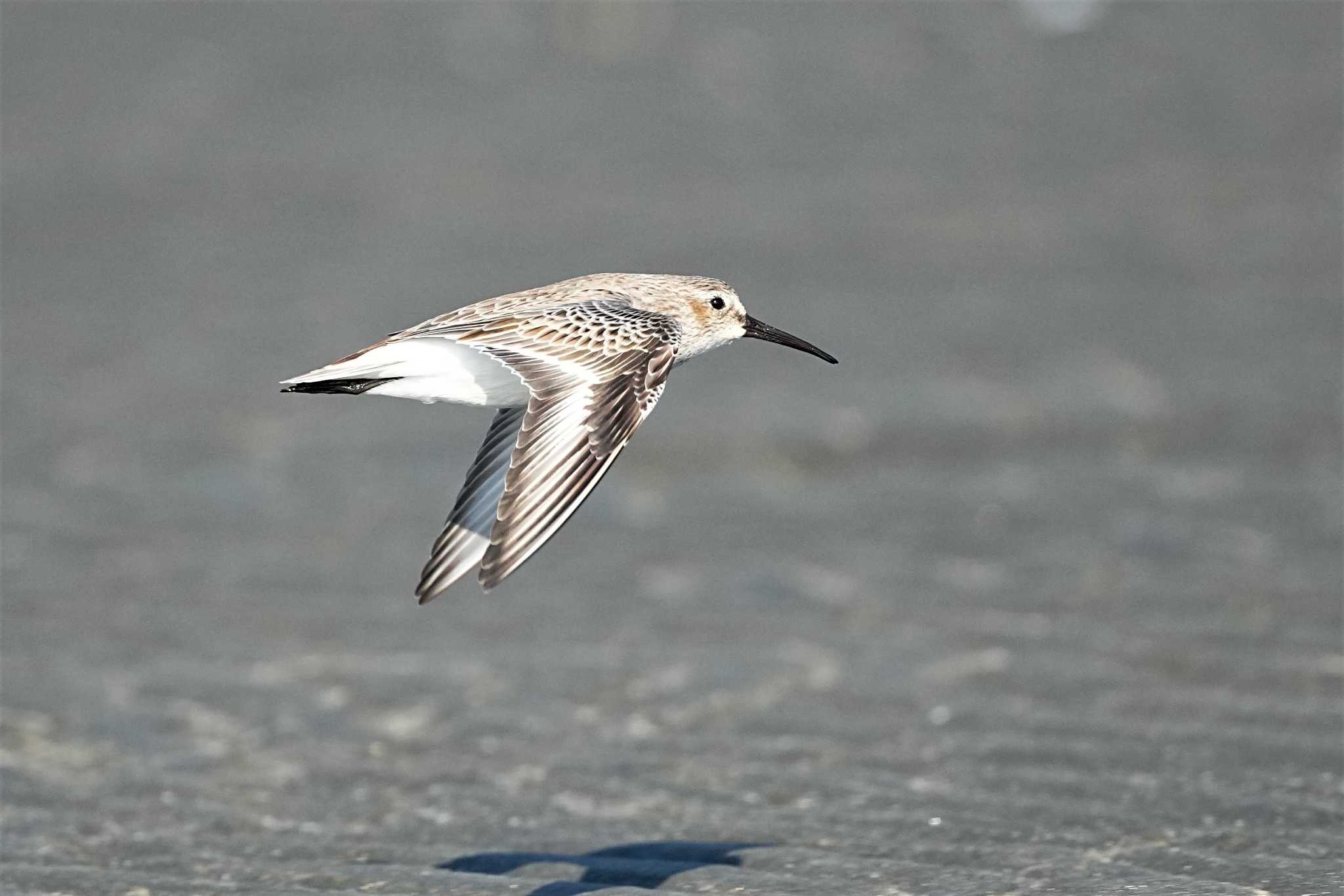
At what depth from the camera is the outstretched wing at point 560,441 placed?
602cm

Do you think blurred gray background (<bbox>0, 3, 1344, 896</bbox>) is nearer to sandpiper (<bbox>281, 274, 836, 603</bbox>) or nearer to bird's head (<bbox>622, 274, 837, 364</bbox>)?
sandpiper (<bbox>281, 274, 836, 603</bbox>)

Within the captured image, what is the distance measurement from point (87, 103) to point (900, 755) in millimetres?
11793

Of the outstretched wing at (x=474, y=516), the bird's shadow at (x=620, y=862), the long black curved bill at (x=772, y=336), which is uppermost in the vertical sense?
the long black curved bill at (x=772, y=336)

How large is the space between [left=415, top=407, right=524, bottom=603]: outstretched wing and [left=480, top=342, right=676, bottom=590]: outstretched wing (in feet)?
1.43

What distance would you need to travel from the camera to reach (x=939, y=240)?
624 inches

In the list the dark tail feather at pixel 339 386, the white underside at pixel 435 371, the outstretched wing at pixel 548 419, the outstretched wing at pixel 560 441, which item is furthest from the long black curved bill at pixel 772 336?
the dark tail feather at pixel 339 386

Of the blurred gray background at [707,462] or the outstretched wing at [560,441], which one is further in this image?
the blurred gray background at [707,462]

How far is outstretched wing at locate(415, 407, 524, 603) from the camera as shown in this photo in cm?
673

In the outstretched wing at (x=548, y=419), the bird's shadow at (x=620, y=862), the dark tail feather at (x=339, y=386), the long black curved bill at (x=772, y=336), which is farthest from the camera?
the long black curved bill at (x=772, y=336)

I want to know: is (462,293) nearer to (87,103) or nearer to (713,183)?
(713,183)

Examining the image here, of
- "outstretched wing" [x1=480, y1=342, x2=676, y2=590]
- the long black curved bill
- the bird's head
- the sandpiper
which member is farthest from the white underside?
the long black curved bill

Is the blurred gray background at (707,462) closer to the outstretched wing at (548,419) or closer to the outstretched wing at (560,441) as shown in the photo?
the outstretched wing at (548,419)

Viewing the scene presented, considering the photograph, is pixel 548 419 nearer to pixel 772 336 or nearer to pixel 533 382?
pixel 533 382

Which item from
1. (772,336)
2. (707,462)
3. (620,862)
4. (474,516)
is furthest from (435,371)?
(707,462)
